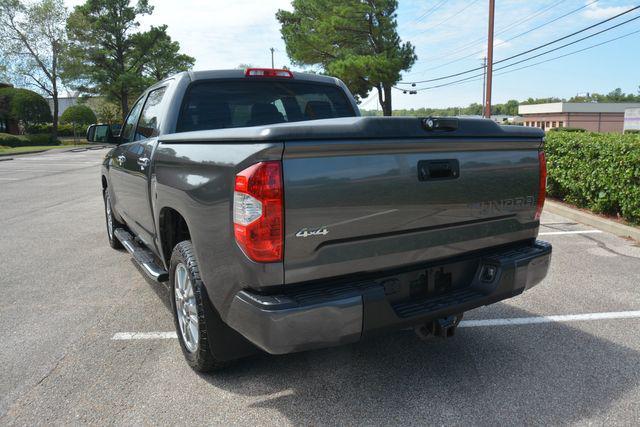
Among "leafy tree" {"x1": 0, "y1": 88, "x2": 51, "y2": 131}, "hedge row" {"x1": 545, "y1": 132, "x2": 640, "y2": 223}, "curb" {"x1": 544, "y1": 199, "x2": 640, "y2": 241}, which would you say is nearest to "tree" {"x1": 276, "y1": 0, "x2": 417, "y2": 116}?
"hedge row" {"x1": 545, "y1": 132, "x2": 640, "y2": 223}

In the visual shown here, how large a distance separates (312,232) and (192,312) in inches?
48.5

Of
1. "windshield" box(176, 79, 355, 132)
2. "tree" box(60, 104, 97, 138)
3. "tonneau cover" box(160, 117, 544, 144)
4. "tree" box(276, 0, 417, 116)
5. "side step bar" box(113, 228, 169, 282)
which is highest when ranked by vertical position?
"tree" box(276, 0, 417, 116)

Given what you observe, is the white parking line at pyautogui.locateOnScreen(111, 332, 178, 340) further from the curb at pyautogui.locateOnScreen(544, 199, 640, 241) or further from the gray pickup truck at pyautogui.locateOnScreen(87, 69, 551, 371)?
the curb at pyautogui.locateOnScreen(544, 199, 640, 241)

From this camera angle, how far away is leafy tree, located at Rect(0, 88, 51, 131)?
43406 millimetres

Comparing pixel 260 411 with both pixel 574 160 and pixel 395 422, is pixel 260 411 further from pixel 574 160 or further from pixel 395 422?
pixel 574 160

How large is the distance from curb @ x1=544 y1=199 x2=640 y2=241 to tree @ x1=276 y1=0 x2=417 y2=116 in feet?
77.0

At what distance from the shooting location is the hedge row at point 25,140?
37562mm

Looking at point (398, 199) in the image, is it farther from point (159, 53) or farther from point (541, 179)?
point (159, 53)

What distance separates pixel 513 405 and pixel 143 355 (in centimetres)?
246

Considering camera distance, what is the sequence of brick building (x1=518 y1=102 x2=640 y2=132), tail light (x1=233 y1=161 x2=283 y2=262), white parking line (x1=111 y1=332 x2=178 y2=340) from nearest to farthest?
tail light (x1=233 y1=161 x2=283 y2=262)
white parking line (x1=111 y1=332 x2=178 y2=340)
brick building (x1=518 y1=102 x2=640 y2=132)

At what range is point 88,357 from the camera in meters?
3.46

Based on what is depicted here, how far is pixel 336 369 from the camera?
128 inches

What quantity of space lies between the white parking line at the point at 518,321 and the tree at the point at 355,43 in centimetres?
2830

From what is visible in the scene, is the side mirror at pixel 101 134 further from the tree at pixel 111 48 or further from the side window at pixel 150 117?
the tree at pixel 111 48
